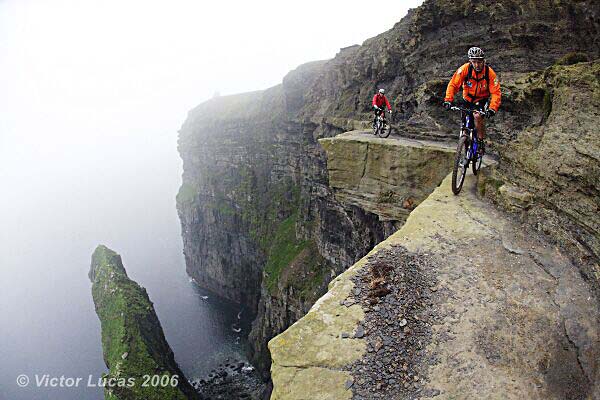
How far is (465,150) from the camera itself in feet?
42.5

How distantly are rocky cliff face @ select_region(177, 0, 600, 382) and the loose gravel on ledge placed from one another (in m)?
3.89

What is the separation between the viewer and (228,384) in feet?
178

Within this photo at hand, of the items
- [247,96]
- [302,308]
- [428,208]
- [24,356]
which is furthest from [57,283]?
[428,208]

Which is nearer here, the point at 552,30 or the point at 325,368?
the point at 325,368

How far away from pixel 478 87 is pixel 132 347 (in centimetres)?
4687

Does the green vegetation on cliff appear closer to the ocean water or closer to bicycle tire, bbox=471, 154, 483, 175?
the ocean water

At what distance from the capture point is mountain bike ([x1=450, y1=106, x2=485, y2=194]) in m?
12.5

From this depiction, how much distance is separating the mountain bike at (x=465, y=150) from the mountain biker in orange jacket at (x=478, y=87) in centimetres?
24

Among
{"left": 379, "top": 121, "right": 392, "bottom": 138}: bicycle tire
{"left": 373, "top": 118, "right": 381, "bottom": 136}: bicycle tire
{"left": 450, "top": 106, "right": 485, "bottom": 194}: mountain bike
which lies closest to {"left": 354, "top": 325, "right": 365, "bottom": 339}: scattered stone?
{"left": 450, "top": 106, "right": 485, "bottom": 194}: mountain bike

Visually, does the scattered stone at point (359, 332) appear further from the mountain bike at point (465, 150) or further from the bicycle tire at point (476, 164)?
the bicycle tire at point (476, 164)

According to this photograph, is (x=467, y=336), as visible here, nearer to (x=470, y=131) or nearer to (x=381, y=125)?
(x=470, y=131)

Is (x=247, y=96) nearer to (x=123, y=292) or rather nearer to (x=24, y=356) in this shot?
(x=123, y=292)

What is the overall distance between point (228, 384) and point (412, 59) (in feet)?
162

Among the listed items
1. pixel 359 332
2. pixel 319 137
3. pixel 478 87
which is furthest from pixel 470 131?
pixel 319 137
